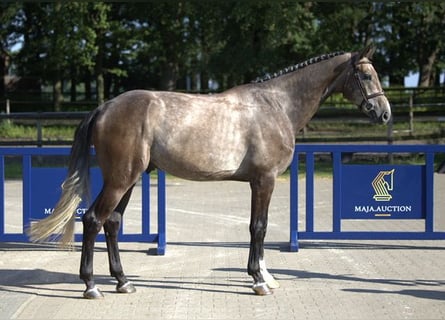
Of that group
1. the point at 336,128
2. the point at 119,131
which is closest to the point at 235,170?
the point at 119,131

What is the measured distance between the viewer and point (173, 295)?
6.98 meters

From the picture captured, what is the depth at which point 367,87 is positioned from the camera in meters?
7.25

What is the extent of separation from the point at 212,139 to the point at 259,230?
102 centimetres

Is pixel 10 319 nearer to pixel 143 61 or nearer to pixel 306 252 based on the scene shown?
pixel 306 252

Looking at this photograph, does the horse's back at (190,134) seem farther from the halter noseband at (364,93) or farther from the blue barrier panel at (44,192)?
the blue barrier panel at (44,192)

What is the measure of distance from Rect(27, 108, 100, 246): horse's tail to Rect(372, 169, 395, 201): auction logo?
4060 millimetres

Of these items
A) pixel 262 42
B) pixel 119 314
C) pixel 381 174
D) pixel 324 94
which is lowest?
pixel 119 314

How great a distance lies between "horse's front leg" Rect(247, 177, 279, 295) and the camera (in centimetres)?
700

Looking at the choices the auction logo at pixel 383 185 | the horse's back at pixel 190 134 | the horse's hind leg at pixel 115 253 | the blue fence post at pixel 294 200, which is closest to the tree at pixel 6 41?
the blue fence post at pixel 294 200

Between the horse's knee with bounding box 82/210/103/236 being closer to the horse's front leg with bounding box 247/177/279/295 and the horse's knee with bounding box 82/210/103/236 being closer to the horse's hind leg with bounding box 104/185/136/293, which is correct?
the horse's hind leg with bounding box 104/185/136/293

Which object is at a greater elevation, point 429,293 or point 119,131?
point 119,131

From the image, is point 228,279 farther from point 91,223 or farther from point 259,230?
point 91,223

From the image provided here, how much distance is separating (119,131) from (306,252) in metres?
3.45

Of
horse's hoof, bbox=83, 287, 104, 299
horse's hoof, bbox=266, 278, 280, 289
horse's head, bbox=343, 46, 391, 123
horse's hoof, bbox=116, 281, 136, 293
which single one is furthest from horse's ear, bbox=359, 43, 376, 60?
horse's hoof, bbox=83, 287, 104, 299
